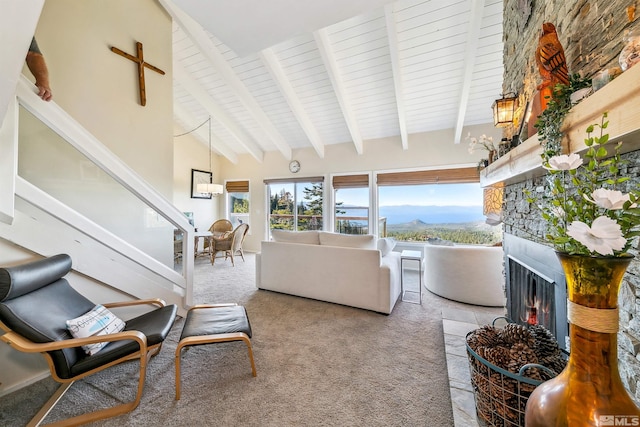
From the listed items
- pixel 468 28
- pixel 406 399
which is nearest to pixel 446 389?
pixel 406 399

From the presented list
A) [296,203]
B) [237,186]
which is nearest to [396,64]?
[296,203]

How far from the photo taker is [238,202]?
7.52 m

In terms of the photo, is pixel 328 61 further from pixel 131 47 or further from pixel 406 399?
pixel 406 399

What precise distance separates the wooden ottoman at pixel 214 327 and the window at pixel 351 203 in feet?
13.0

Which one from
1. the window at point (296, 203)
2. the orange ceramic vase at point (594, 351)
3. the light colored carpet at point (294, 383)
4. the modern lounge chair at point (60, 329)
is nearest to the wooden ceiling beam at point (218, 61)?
the window at point (296, 203)

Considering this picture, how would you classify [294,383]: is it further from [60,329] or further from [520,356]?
[60,329]

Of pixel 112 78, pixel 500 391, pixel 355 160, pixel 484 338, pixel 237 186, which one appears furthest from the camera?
pixel 237 186

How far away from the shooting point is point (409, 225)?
538cm

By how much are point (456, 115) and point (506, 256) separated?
3127 mm

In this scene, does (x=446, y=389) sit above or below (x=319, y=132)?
below

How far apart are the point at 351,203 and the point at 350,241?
2.90 m

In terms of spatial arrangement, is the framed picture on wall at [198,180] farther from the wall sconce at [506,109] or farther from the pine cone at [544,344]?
the pine cone at [544,344]

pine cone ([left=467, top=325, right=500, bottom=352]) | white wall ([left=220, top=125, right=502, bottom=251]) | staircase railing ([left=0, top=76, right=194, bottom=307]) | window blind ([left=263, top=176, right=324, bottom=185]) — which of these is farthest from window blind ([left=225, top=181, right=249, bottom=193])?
pine cone ([left=467, top=325, right=500, bottom=352])

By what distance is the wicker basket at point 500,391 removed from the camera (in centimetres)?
110
